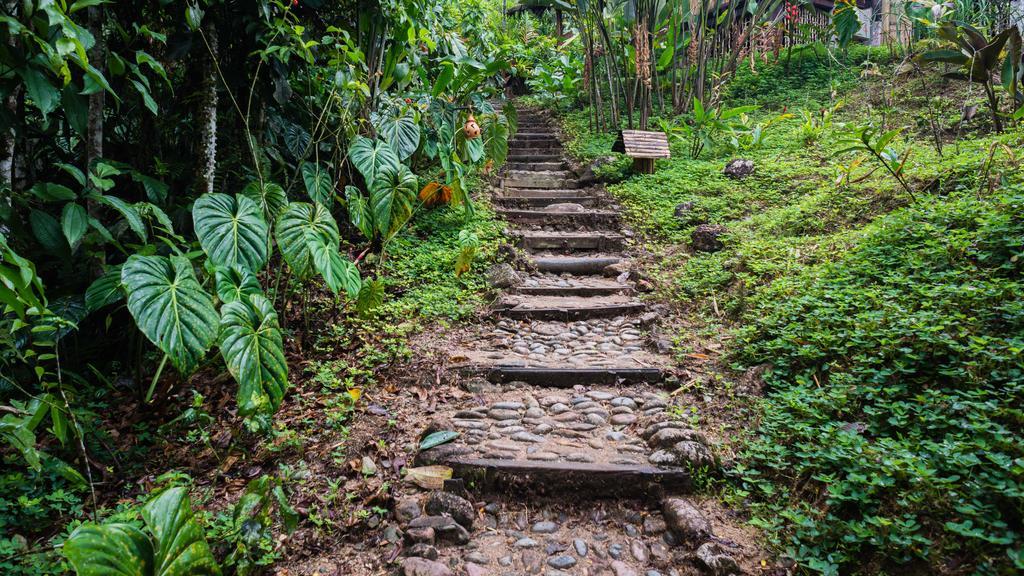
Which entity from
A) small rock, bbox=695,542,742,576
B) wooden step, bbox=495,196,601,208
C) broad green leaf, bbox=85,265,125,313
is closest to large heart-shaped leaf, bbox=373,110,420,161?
wooden step, bbox=495,196,601,208

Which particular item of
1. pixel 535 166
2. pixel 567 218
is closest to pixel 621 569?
pixel 567 218

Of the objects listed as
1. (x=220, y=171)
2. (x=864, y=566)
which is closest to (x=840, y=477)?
(x=864, y=566)

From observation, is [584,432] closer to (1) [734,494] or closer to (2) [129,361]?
(1) [734,494]

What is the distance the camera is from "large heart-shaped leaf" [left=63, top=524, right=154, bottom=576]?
1.34 m

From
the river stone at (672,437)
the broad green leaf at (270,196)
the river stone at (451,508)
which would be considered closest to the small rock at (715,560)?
the river stone at (672,437)

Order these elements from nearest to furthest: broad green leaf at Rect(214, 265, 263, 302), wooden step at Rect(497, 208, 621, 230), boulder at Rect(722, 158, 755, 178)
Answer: broad green leaf at Rect(214, 265, 263, 302) < wooden step at Rect(497, 208, 621, 230) < boulder at Rect(722, 158, 755, 178)

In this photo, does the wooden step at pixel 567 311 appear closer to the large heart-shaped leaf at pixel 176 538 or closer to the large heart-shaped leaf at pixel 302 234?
the large heart-shaped leaf at pixel 302 234

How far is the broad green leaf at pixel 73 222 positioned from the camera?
2082 millimetres

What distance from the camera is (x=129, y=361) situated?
2699 mm

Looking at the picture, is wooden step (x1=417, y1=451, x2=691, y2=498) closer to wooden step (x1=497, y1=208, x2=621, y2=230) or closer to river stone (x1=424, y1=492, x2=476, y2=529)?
river stone (x1=424, y1=492, x2=476, y2=529)

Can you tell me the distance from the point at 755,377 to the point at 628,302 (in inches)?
56.3

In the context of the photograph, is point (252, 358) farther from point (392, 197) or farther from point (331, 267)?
A: point (392, 197)

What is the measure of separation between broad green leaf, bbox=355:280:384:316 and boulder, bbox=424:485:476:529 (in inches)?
59.1

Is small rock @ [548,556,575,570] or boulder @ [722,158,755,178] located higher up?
boulder @ [722,158,755,178]
